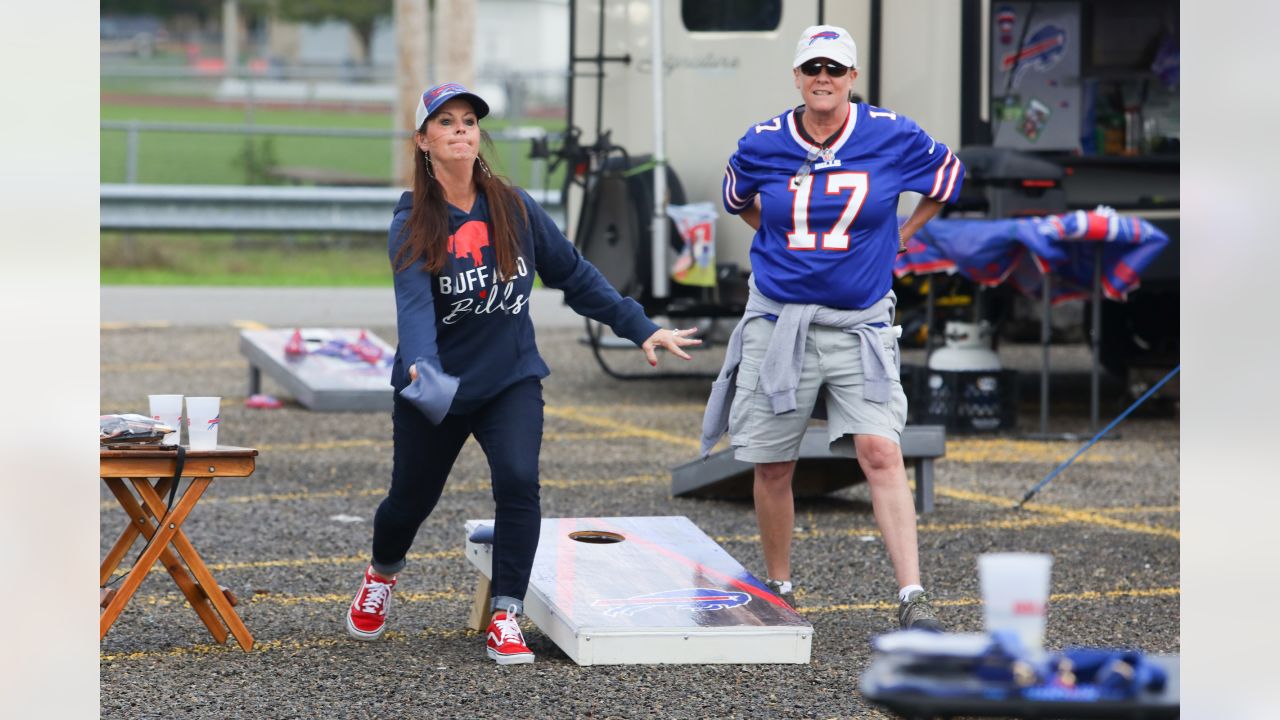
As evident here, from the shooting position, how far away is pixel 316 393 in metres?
10.8

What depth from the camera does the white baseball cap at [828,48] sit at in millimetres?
5465

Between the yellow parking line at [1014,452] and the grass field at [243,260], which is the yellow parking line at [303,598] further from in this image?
the grass field at [243,260]

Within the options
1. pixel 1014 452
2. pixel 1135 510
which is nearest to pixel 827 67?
pixel 1135 510

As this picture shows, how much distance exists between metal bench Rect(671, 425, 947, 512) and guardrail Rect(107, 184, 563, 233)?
8.95 m

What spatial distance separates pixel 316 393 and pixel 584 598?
5560 millimetres

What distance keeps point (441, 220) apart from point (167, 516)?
1.12 m

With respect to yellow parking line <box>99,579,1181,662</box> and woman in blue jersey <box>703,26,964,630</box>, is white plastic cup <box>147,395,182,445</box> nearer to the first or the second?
yellow parking line <box>99,579,1181,662</box>

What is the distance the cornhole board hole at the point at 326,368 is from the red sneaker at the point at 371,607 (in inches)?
206

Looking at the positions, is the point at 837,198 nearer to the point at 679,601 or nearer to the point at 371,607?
the point at 679,601

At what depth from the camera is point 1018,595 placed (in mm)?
2484

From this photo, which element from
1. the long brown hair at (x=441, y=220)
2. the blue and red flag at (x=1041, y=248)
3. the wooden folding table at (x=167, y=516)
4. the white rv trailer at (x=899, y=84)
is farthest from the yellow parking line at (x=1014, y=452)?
the wooden folding table at (x=167, y=516)
